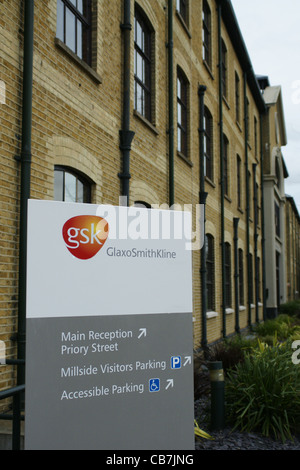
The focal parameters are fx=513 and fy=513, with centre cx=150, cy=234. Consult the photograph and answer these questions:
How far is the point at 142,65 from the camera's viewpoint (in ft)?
34.2

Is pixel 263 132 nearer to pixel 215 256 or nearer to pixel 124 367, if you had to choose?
pixel 215 256

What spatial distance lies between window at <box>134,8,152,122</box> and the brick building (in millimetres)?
30

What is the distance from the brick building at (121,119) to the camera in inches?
229

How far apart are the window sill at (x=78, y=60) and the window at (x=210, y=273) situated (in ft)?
25.6

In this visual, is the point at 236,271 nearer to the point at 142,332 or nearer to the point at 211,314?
the point at 211,314

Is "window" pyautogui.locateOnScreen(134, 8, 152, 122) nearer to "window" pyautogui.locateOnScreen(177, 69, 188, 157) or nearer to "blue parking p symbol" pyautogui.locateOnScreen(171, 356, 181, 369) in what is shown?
"window" pyautogui.locateOnScreen(177, 69, 188, 157)

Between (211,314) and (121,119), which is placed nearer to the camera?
(121,119)

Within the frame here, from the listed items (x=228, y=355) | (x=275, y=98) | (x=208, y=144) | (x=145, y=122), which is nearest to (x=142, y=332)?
(x=228, y=355)

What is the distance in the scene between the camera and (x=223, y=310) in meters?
15.6

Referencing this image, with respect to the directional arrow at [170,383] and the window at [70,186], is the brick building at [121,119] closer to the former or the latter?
the window at [70,186]

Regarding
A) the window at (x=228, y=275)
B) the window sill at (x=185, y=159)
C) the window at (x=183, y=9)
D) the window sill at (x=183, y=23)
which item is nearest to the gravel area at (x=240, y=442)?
the window sill at (x=185, y=159)

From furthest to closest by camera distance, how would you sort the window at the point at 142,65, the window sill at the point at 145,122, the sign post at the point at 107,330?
the window at the point at 142,65 < the window sill at the point at 145,122 < the sign post at the point at 107,330

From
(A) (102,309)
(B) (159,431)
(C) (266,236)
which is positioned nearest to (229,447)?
(B) (159,431)

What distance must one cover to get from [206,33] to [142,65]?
6866 mm
